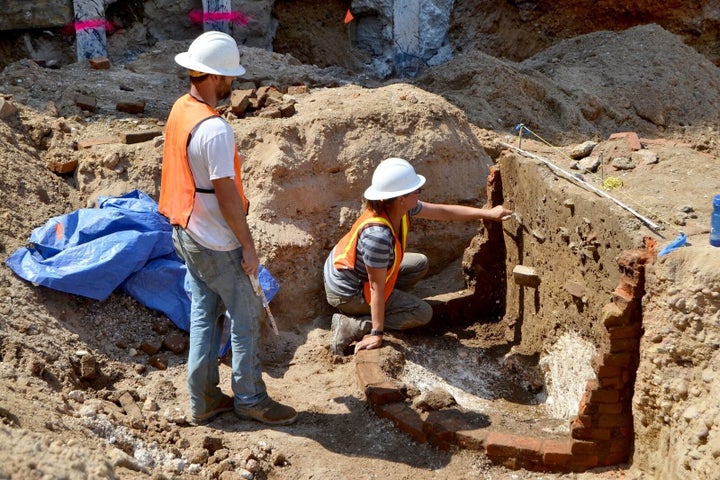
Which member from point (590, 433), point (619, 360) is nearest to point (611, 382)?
point (619, 360)

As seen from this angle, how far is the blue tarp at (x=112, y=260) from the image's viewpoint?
5.15 metres

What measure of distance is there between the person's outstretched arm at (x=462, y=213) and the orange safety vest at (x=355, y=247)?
0.61 ft

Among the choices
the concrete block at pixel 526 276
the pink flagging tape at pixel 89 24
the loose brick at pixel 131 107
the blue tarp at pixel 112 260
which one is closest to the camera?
the blue tarp at pixel 112 260

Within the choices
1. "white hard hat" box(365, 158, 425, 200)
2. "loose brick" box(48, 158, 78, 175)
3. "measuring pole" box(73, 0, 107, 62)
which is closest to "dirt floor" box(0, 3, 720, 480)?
"loose brick" box(48, 158, 78, 175)

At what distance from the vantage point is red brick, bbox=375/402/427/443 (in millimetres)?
4418

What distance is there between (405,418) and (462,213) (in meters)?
1.45

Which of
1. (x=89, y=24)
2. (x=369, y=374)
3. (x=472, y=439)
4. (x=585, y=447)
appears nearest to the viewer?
(x=585, y=447)

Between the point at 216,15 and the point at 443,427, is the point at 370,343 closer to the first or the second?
the point at 443,427

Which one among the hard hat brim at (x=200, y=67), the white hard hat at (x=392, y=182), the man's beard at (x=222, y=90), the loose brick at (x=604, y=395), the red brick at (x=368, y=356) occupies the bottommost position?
the red brick at (x=368, y=356)

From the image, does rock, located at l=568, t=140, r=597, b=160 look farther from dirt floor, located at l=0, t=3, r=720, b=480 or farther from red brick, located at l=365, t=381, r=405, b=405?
red brick, located at l=365, t=381, r=405, b=405

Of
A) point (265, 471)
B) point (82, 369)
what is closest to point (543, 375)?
point (265, 471)

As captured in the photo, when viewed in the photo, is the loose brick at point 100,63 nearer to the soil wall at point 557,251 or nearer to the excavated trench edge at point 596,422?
the soil wall at point 557,251

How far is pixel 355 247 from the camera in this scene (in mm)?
5172

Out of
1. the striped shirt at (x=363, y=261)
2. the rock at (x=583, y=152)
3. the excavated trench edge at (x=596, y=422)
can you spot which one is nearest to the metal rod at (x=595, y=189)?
the excavated trench edge at (x=596, y=422)
